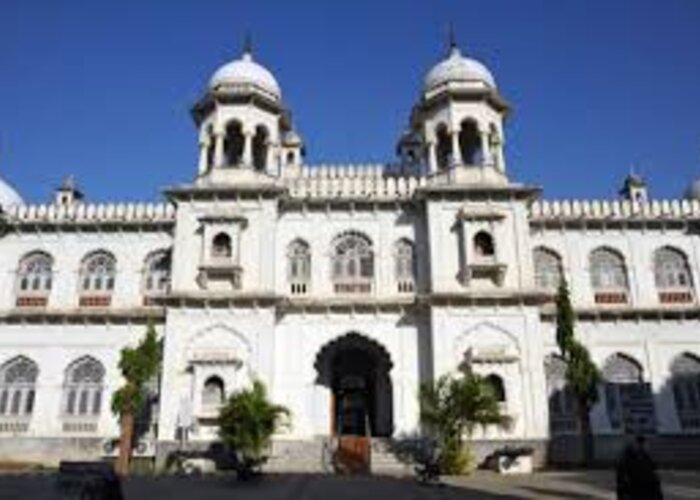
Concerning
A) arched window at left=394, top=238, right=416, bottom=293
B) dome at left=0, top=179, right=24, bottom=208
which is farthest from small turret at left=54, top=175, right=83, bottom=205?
arched window at left=394, top=238, right=416, bottom=293

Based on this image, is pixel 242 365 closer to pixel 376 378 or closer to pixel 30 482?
pixel 376 378

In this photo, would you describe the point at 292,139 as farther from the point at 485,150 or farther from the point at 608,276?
the point at 608,276

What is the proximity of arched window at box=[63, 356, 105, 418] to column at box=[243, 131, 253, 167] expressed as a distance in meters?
8.01

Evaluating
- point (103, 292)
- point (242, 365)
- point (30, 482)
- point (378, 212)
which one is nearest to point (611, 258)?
point (378, 212)

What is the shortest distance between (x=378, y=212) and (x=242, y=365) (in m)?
6.62

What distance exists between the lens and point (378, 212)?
920 inches

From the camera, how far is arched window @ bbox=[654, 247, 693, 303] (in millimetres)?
23875

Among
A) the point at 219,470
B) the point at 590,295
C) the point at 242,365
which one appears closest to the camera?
the point at 219,470

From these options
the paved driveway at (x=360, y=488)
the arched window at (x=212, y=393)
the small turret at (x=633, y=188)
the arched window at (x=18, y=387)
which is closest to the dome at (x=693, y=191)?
the small turret at (x=633, y=188)

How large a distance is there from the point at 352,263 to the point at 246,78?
7.43 meters

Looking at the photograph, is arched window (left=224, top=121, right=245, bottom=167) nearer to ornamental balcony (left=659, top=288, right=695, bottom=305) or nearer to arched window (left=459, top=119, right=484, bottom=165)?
arched window (left=459, top=119, right=484, bottom=165)

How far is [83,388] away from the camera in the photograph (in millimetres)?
22875

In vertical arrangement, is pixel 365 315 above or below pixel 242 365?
above

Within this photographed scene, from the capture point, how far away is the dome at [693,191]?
91.7ft
